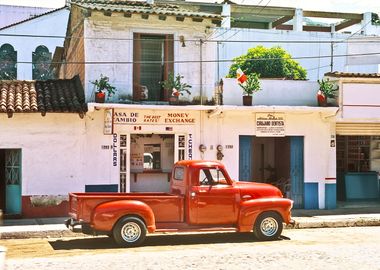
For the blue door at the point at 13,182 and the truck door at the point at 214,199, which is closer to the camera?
the truck door at the point at 214,199

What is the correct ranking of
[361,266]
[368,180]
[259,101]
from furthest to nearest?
1. [368,180]
2. [259,101]
3. [361,266]

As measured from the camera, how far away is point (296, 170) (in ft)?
64.0

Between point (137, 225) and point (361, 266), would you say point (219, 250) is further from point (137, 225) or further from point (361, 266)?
point (361, 266)

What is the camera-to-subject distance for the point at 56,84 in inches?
707

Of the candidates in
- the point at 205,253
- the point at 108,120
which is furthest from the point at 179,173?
the point at 108,120

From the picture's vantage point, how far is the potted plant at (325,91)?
750 inches

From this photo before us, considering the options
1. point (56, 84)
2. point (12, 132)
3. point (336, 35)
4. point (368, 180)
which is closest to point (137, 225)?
point (12, 132)

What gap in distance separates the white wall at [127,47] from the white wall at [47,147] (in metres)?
1.23

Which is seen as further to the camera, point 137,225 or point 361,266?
point 137,225

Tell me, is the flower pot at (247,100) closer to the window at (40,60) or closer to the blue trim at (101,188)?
the blue trim at (101,188)

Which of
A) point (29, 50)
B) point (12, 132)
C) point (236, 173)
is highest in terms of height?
point (29, 50)

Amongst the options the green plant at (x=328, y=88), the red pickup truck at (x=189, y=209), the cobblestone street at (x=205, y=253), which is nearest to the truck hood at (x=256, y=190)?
the red pickup truck at (x=189, y=209)

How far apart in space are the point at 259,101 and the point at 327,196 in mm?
3829

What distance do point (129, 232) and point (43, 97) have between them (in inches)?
238
